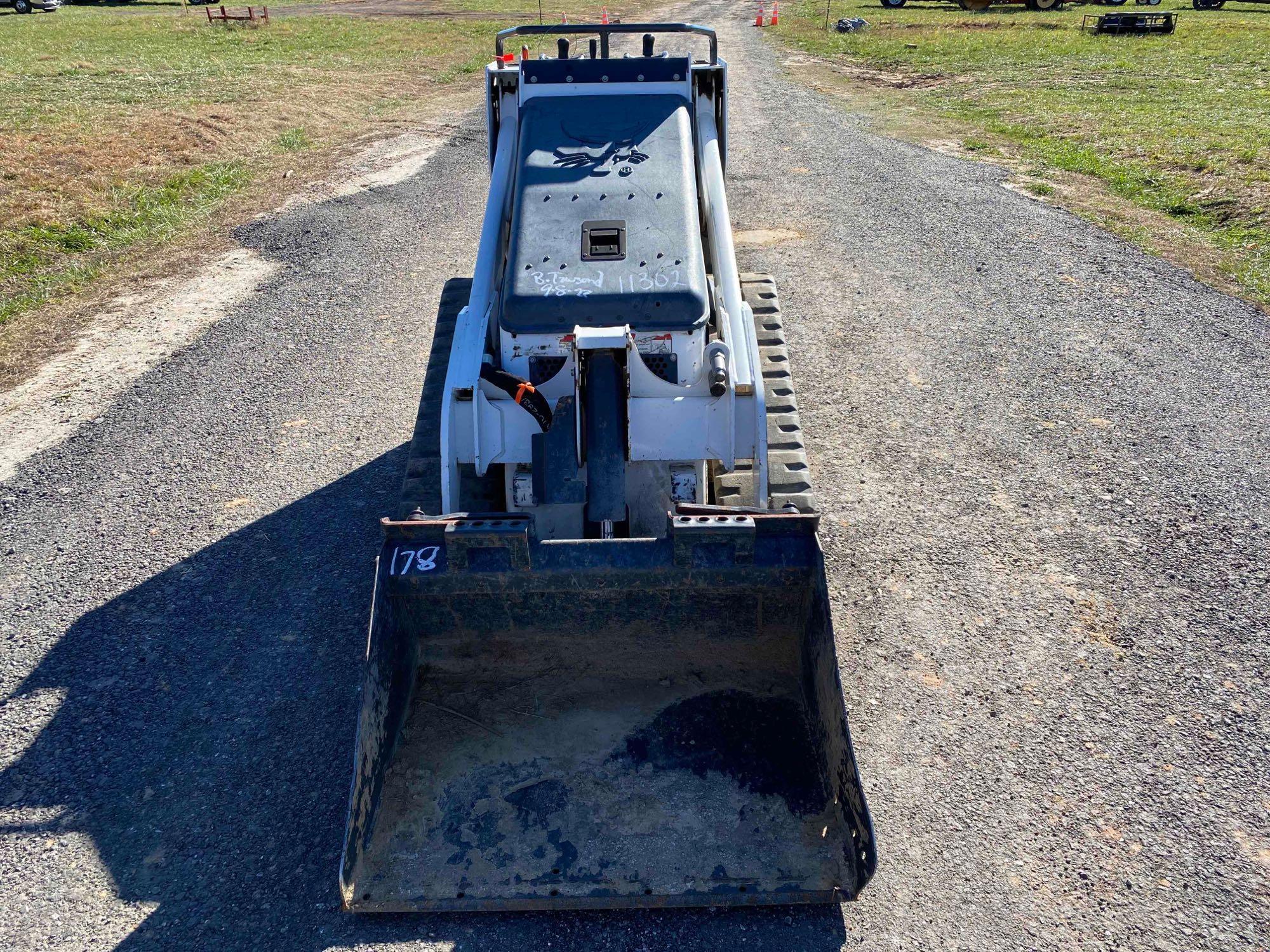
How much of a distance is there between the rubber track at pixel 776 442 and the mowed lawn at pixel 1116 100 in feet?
20.4

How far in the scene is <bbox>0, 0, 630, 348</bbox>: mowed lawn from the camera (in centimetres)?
1084

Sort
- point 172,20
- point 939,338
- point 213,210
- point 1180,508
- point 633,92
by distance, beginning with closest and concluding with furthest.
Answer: point 633,92, point 1180,508, point 939,338, point 213,210, point 172,20

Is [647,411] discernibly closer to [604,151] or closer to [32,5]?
[604,151]

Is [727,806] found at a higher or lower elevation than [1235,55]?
lower

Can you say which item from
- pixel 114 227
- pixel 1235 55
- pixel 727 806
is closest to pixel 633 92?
pixel 727 806

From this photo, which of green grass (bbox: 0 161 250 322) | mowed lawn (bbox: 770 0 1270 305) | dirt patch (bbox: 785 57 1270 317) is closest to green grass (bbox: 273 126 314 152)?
green grass (bbox: 0 161 250 322)

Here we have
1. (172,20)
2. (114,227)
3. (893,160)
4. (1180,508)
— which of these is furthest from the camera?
(172,20)

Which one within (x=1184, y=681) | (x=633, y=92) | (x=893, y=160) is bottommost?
(x=1184, y=681)

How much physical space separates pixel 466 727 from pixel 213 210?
34.4 ft

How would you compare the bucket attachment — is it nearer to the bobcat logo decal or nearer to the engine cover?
the engine cover

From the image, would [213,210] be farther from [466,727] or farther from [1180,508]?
[1180,508]

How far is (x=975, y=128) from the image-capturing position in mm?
16359

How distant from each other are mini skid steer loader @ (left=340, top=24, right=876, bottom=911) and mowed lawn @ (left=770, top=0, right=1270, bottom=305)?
7.64 m

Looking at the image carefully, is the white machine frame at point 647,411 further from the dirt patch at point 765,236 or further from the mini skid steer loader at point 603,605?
the dirt patch at point 765,236
